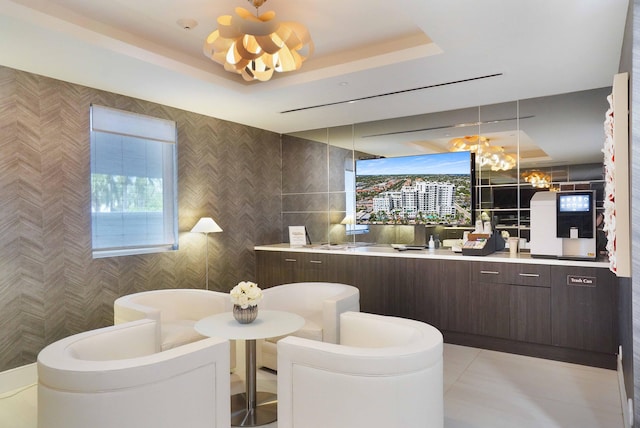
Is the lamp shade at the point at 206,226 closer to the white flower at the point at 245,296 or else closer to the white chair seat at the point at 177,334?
the white chair seat at the point at 177,334

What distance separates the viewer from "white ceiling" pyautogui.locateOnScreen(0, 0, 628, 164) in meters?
2.63

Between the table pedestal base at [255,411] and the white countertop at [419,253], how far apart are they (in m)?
2.19

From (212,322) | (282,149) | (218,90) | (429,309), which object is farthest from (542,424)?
(282,149)

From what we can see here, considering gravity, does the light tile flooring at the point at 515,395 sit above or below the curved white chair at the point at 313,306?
below

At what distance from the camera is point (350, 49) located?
142 inches

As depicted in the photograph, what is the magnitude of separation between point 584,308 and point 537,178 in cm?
144

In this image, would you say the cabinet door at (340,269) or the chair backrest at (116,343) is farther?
the cabinet door at (340,269)

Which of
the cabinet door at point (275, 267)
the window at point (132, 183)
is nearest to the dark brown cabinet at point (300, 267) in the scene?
the cabinet door at point (275, 267)

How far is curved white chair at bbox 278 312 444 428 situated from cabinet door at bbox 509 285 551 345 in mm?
2088

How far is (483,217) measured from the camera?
15.2 ft

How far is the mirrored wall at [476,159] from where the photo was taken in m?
4.18

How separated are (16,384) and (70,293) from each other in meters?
0.82

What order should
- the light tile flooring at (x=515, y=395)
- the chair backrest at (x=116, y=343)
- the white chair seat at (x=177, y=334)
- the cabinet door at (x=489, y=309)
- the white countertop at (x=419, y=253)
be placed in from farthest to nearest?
the cabinet door at (x=489, y=309) → the white countertop at (x=419, y=253) → the white chair seat at (x=177, y=334) → the light tile flooring at (x=515, y=395) → the chair backrest at (x=116, y=343)

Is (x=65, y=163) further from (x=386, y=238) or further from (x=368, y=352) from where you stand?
(x=386, y=238)
